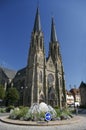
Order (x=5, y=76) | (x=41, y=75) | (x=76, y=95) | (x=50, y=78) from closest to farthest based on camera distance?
(x=41, y=75)
(x=50, y=78)
(x=5, y=76)
(x=76, y=95)

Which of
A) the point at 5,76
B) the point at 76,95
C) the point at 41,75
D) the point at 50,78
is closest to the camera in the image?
the point at 41,75

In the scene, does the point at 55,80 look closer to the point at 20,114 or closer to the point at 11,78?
the point at 11,78

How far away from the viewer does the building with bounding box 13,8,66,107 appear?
173 ft

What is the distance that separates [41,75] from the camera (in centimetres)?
5578

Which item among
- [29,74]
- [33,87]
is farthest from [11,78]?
[33,87]

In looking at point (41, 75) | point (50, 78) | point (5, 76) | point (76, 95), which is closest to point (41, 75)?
point (41, 75)

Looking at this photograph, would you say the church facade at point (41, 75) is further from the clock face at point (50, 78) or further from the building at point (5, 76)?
the building at point (5, 76)

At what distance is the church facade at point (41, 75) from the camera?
2072 inches

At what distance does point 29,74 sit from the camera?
5625 centimetres

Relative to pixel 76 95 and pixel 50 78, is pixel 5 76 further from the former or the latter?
pixel 76 95

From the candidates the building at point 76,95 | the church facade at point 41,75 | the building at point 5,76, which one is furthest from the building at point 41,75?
the building at point 76,95

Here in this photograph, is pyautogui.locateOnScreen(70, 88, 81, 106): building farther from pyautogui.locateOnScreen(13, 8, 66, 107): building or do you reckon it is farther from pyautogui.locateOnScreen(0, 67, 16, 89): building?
pyautogui.locateOnScreen(0, 67, 16, 89): building

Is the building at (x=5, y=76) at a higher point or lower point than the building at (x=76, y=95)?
higher

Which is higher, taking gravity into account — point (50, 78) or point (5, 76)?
point (5, 76)
